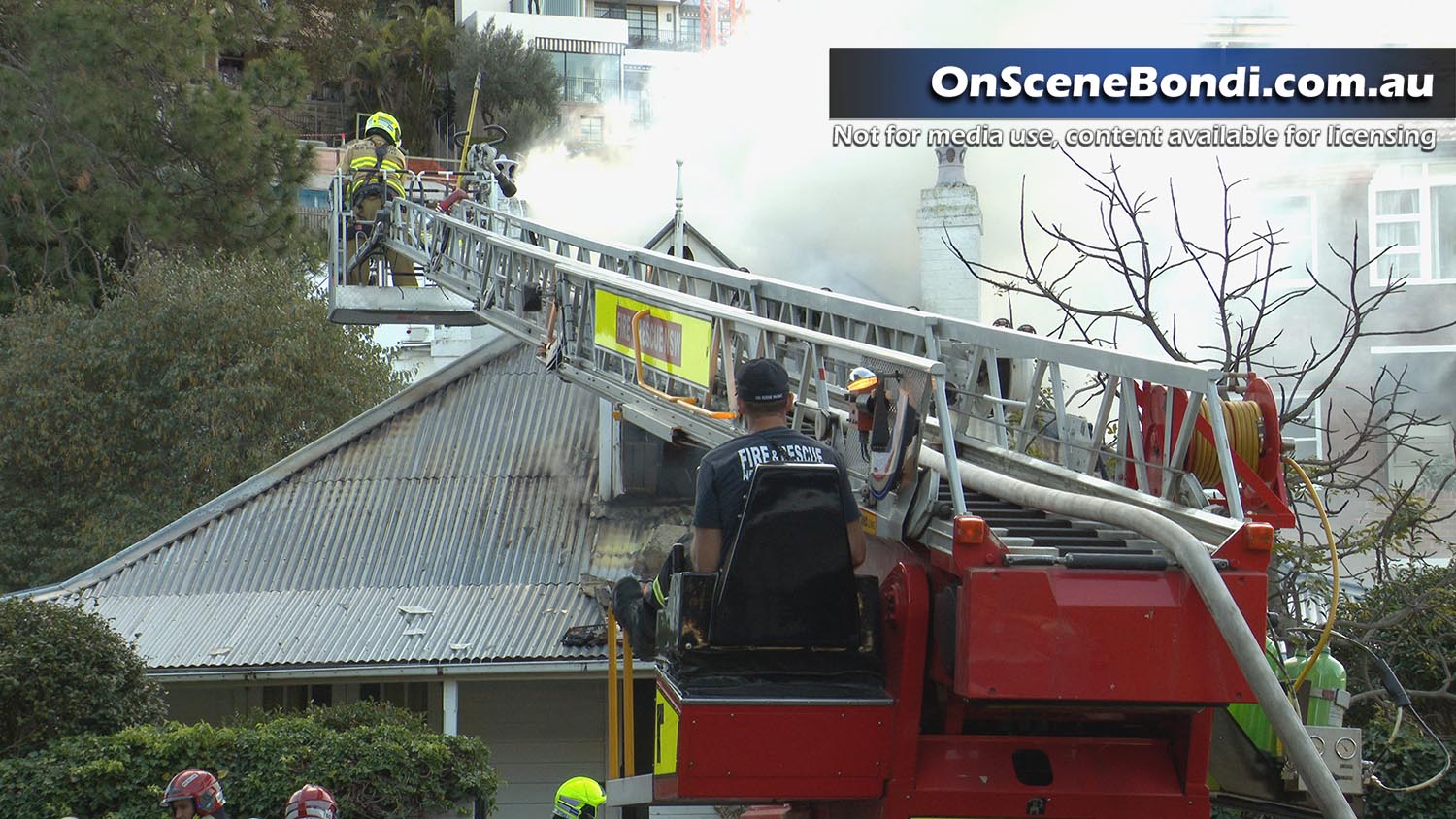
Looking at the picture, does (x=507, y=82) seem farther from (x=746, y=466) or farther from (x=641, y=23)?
(x=746, y=466)

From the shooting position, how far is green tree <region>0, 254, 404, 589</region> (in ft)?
60.6

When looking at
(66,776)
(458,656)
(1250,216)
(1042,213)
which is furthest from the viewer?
(1042,213)

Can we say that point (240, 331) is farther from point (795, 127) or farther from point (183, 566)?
point (795, 127)

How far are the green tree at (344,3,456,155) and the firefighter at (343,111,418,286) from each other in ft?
99.4

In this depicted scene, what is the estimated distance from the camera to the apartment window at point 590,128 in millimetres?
48719

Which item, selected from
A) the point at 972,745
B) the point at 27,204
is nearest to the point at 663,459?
the point at 972,745

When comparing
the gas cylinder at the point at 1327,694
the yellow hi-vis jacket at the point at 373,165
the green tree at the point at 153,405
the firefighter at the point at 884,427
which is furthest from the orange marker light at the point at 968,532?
the green tree at the point at 153,405

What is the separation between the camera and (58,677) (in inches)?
437

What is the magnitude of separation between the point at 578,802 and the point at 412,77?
40243 mm

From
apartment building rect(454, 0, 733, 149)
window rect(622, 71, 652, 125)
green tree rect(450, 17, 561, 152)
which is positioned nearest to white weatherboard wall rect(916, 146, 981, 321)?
green tree rect(450, 17, 561, 152)

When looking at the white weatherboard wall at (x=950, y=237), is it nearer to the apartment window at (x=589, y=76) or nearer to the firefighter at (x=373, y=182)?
the firefighter at (x=373, y=182)

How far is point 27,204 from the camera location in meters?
26.0

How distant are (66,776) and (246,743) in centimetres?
121
